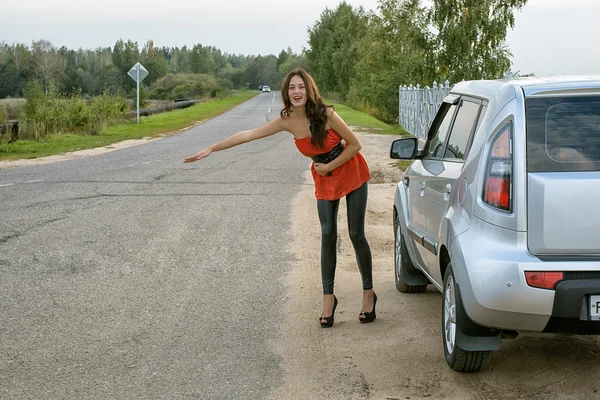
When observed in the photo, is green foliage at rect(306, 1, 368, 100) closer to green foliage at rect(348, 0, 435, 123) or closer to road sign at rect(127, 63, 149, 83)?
green foliage at rect(348, 0, 435, 123)

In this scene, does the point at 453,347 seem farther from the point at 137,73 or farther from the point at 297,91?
the point at 137,73

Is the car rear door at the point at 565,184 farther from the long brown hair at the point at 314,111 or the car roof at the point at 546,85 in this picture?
the long brown hair at the point at 314,111

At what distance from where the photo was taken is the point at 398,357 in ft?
18.1

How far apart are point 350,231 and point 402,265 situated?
1023 mm

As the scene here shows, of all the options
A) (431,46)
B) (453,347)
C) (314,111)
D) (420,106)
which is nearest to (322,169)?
(314,111)

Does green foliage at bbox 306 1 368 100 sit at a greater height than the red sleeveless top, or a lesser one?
greater

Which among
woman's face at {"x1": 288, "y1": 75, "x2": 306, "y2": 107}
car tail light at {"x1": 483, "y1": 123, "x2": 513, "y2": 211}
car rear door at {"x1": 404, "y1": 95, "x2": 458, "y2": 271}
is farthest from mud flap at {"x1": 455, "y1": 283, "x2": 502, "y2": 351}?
woman's face at {"x1": 288, "y1": 75, "x2": 306, "y2": 107}

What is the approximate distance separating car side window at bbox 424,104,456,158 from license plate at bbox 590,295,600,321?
1.80 m

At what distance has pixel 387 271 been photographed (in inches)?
333

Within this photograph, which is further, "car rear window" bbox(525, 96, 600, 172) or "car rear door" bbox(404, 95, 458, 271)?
"car rear door" bbox(404, 95, 458, 271)

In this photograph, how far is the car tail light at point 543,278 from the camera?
4.45 meters

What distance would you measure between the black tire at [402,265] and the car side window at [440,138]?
895 mm

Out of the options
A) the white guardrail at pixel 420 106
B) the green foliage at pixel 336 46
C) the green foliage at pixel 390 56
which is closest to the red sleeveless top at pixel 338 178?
the white guardrail at pixel 420 106

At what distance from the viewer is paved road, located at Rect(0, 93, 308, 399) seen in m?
5.21
